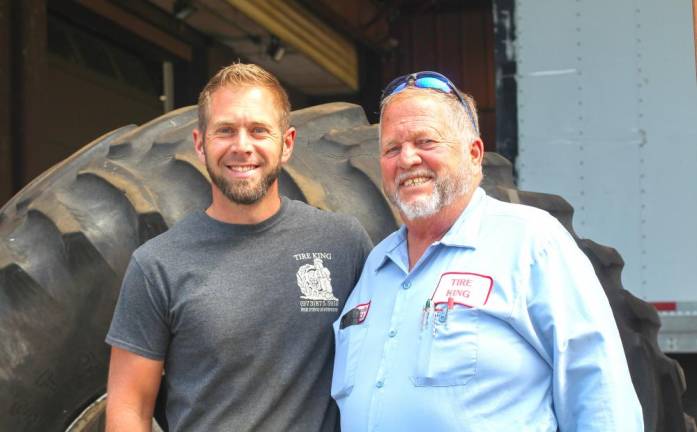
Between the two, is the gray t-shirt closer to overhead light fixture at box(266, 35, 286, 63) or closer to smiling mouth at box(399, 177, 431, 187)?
smiling mouth at box(399, 177, 431, 187)

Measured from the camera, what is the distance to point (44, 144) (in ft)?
30.1

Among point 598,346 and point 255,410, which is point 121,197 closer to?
point 255,410

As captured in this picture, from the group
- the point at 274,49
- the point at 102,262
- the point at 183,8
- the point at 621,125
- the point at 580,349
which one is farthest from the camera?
the point at 274,49

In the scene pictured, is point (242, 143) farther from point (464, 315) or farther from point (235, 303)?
point (464, 315)

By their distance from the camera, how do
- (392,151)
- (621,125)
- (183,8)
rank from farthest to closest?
(183,8) < (621,125) < (392,151)

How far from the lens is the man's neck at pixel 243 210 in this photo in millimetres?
2277

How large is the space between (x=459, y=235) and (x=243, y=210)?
0.50 meters

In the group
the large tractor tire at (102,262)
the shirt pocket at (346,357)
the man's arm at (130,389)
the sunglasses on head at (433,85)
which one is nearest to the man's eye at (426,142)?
the sunglasses on head at (433,85)

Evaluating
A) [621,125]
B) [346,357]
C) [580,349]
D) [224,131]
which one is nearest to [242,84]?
[224,131]

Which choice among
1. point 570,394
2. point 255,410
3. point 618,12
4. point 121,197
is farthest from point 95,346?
point 618,12

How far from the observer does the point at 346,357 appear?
7.00ft

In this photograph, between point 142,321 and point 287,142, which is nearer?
point 142,321

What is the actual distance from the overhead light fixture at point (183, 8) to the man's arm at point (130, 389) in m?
8.16

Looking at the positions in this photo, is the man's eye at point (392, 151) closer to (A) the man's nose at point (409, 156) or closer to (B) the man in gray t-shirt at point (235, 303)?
(A) the man's nose at point (409, 156)
